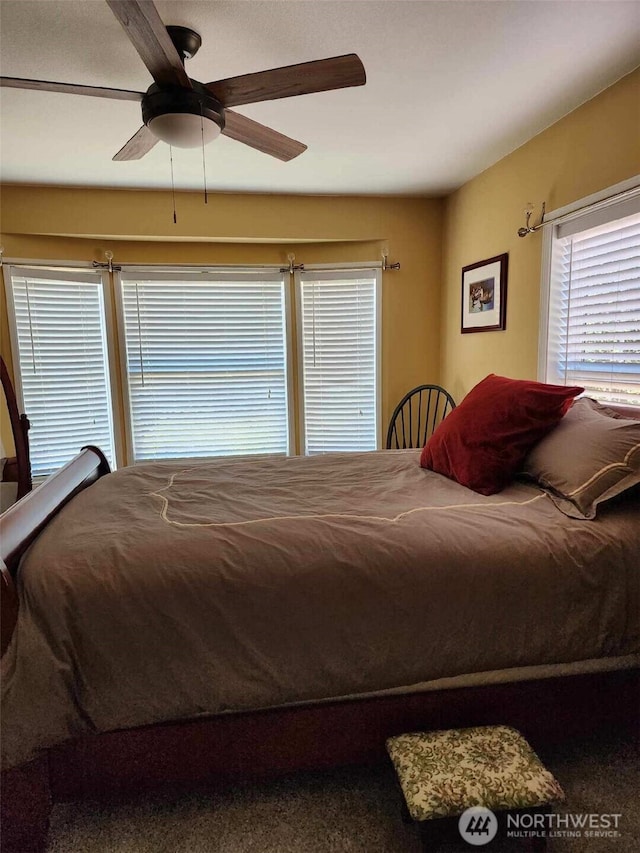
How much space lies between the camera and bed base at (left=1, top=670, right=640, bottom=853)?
4.23 ft

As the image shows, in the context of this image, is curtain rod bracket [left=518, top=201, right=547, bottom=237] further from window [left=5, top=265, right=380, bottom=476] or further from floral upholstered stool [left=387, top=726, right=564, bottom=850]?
floral upholstered stool [left=387, top=726, right=564, bottom=850]

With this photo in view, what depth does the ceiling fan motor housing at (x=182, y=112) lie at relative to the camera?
165 cm

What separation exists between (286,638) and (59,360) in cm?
323

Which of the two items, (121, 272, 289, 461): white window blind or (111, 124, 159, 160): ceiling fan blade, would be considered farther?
(121, 272, 289, 461): white window blind

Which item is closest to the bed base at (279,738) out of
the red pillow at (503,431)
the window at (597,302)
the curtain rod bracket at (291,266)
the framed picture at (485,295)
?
the red pillow at (503,431)

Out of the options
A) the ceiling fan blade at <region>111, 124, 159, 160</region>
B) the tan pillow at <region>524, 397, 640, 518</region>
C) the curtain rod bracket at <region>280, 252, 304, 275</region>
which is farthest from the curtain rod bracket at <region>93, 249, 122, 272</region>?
the tan pillow at <region>524, 397, 640, 518</region>

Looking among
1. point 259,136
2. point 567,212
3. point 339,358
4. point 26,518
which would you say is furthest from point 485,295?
point 26,518

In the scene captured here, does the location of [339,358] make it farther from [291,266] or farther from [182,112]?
[182,112]

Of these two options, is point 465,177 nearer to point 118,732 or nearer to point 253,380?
point 253,380

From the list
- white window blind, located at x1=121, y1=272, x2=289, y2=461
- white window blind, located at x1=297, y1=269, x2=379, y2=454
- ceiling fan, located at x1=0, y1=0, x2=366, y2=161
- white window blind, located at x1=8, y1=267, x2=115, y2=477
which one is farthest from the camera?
white window blind, located at x1=297, y1=269, x2=379, y2=454

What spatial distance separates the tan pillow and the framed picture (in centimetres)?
138

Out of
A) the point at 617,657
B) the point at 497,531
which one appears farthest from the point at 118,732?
the point at 617,657

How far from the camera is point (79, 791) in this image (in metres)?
1.32

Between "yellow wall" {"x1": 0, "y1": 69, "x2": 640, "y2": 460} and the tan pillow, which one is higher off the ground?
"yellow wall" {"x1": 0, "y1": 69, "x2": 640, "y2": 460}
